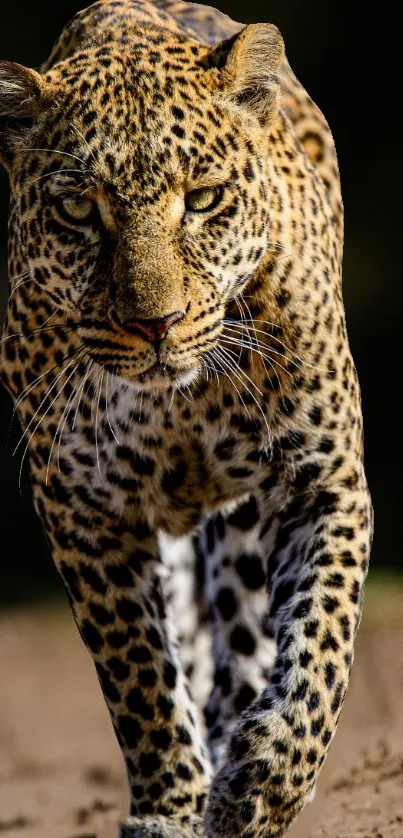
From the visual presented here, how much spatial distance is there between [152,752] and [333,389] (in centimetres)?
135

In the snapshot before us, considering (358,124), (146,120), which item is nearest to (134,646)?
(146,120)

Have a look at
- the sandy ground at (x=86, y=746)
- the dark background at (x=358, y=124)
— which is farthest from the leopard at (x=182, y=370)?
the dark background at (x=358, y=124)

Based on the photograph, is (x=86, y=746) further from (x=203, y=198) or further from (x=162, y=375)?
(x=203, y=198)

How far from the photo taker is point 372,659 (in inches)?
341

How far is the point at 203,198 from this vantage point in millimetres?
4961

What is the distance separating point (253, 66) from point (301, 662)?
1758mm

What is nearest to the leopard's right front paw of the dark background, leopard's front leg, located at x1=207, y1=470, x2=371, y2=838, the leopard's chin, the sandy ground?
the sandy ground

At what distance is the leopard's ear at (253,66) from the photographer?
5148mm

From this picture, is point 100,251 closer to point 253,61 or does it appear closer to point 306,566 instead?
point 253,61

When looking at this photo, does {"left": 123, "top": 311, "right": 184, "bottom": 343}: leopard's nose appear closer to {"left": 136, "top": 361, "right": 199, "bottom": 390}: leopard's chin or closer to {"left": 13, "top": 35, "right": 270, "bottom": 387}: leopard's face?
{"left": 13, "top": 35, "right": 270, "bottom": 387}: leopard's face

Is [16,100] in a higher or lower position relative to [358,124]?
lower

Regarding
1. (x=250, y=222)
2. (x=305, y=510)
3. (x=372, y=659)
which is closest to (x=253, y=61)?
(x=250, y=222)

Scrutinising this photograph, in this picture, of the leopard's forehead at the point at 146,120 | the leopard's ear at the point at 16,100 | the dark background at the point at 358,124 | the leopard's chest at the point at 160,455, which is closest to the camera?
the leopard's forehead at the point at 146,120

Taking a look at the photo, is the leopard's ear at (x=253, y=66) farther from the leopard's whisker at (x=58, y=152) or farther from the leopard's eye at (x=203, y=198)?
the leopard's whisker at (x=58, y=152)
